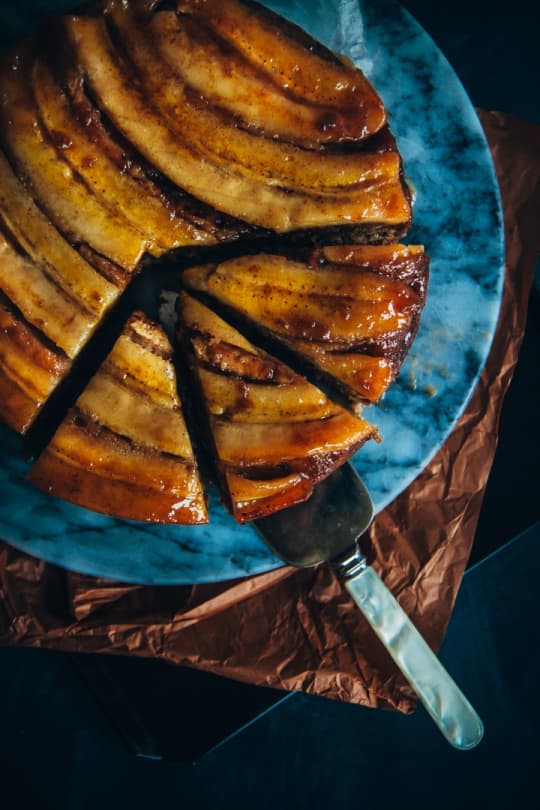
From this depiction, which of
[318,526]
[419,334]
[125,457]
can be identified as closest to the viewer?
[125,457]

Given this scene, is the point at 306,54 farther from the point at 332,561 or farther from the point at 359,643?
the point at 359,643

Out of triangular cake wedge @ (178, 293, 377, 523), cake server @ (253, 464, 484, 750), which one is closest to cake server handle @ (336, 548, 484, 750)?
cake server @ (253, 464, 484, 750)

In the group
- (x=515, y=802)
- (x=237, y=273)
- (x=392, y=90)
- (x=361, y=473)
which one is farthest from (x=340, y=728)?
(x=392, y=90)

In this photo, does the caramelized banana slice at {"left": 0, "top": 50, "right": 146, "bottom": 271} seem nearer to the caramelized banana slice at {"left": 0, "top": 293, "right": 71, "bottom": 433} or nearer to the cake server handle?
the caramelized banana slice at {"left": 0, "top": 293, "right": 71, "bottom": 433}

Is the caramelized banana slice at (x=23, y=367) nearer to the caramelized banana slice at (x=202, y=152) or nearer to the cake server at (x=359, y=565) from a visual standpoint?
the caramelized banana slice at (x=202, y=152)

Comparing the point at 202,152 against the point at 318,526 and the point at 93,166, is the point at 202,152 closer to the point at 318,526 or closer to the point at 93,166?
the point at 93,166

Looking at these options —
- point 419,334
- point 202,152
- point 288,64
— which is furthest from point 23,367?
point 419,334

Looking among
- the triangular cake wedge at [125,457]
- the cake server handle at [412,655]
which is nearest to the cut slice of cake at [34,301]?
the triangular cake wedge at [125,457]
